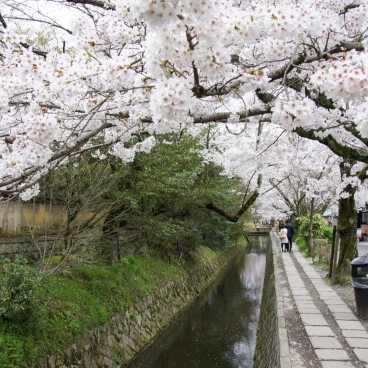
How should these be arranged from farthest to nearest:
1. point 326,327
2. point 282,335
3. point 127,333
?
point 127,333, point 326,327, point 282,335

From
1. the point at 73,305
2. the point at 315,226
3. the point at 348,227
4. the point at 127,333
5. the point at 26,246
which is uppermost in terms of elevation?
the point at 348,227

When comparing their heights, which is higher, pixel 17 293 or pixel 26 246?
pixel 26 246

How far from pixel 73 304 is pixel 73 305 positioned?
3 cm

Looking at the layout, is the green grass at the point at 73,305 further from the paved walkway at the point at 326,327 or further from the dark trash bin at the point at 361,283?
the dark trash bin at the point at 361,283

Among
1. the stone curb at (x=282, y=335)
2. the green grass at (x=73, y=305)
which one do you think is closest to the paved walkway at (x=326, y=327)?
the stone curb at (x=282, y=335)

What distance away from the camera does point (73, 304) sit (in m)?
7.60

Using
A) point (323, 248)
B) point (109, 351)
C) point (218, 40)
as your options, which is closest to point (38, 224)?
point (109, 351)

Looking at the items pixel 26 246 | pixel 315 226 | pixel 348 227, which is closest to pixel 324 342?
pixel 348 227

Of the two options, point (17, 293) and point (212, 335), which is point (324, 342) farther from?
point (212, 335)

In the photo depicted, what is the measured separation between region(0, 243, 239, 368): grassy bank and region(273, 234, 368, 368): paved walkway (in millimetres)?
3611

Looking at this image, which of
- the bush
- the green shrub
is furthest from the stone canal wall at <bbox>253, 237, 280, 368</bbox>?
the green shrub

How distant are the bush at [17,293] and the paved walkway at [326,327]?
12.0 feet

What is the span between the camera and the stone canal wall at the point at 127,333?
693 cm

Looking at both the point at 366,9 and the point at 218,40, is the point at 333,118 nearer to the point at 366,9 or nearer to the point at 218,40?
the point at 366,9
